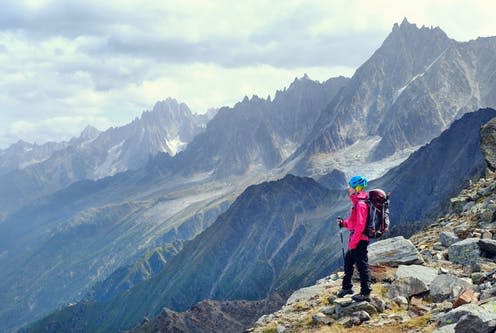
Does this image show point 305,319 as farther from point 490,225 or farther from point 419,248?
point 490,225

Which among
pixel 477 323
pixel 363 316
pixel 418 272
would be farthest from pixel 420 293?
pixel 477 323

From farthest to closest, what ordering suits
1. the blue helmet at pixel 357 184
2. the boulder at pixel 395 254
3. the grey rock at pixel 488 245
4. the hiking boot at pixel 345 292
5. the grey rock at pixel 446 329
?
the boulder at pixel 395 254 → the grey rock at pixel 488 245 → the hiking boot at pixel 345 292 → the blue helmet at pixel 357 184 → the grey rock at pixel 446 329

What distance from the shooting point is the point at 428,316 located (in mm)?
19953

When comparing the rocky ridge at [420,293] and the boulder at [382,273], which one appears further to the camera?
the boulder at [382,273]

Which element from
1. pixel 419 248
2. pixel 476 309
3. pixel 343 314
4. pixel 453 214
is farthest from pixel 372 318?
pixel 453 214

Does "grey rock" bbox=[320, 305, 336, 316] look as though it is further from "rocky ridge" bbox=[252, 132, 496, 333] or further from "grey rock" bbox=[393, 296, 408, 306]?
"grey rock" bbox=[393, 296, 408, 306]

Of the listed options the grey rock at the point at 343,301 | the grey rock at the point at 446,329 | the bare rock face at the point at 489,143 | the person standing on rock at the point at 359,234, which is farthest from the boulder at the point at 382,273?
the bare rock face at the point at 489,143

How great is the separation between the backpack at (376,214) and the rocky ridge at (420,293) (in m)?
2.61

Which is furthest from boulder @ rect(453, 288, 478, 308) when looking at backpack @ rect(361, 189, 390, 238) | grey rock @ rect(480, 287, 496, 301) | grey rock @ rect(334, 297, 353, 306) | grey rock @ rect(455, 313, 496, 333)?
grey rock @ rect(334, 297, 353, 306)

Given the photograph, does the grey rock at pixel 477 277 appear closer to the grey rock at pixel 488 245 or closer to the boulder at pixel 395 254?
the grey rock at pixel 488 245

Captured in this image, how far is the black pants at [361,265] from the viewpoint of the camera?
22.7 metres

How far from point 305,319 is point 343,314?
2.06 meters

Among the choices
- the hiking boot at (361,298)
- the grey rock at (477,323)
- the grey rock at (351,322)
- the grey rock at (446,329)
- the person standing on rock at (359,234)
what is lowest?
the grey rock at (351,322)

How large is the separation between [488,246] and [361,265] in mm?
6891
